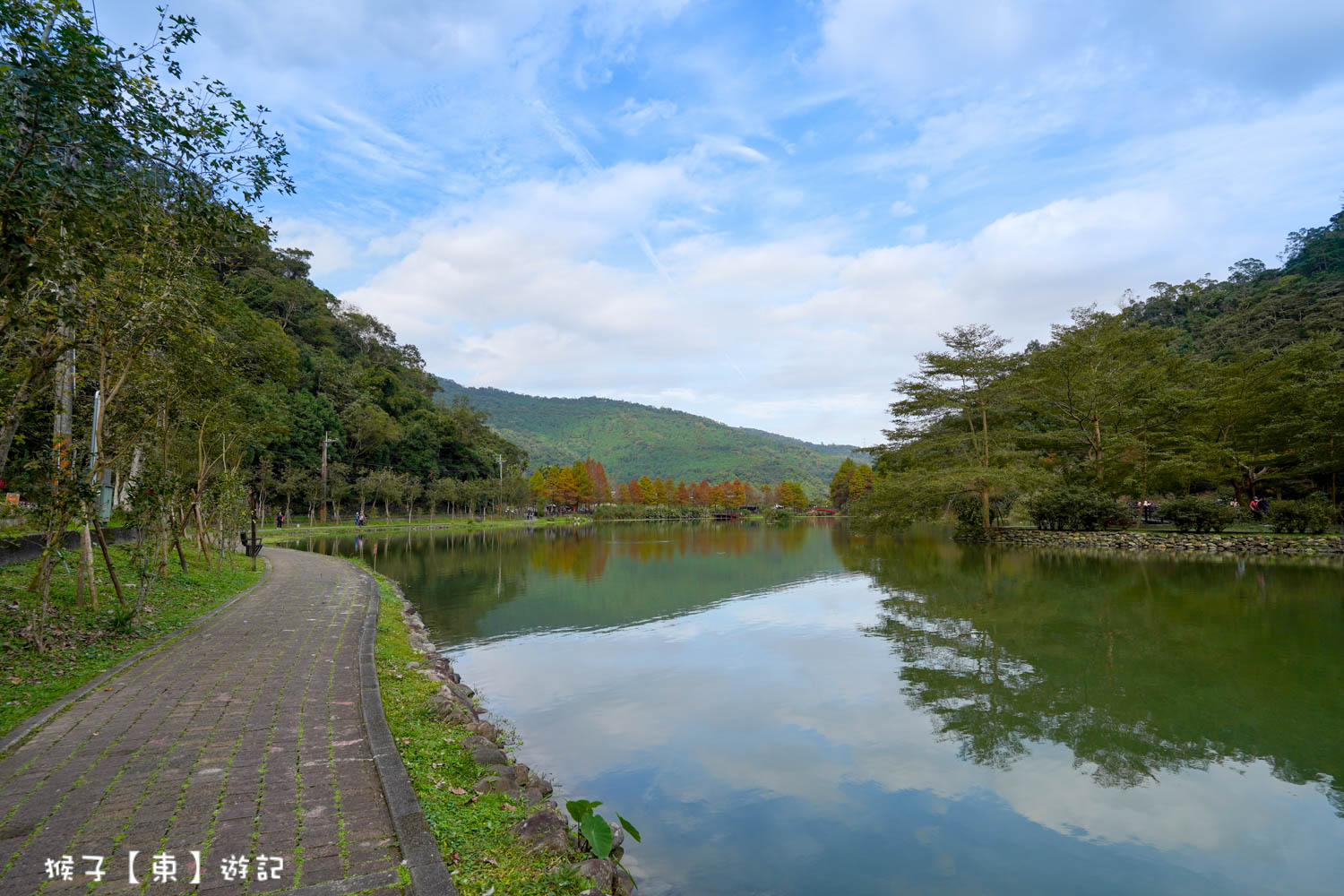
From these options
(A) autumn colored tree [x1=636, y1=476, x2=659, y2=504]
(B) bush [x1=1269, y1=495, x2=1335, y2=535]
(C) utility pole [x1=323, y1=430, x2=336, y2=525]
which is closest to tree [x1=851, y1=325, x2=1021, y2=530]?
(B) bush [x1=1269, y1=495, x2=1335, y2=535]

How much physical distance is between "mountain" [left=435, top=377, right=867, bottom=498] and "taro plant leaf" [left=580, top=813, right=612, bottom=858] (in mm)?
113993

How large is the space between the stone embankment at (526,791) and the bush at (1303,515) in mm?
26012

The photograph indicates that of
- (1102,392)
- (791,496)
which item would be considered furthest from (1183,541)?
(791,496)

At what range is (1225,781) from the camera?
16.3 feet

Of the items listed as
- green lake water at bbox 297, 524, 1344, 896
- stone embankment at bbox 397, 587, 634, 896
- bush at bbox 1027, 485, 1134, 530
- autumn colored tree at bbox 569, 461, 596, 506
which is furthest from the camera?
autumn colored tree at bbox 569, 461, 596, 506

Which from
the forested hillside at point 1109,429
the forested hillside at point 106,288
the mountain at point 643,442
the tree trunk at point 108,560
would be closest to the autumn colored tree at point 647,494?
the forested hillside at point 1109,429

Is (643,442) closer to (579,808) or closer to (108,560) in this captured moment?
(108,560)

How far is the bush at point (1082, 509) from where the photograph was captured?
78.7 feet

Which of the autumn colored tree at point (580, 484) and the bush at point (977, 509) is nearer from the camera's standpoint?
the bush at point (977, 509)

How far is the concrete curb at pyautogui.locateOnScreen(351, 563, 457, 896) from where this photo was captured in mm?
2658

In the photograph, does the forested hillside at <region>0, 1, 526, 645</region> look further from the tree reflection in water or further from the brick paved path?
the tree reflection in water

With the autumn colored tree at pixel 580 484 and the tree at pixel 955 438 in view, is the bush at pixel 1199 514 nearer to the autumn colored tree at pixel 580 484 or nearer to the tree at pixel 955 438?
the tree at pixel 955 438

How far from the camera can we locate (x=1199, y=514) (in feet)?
71.0

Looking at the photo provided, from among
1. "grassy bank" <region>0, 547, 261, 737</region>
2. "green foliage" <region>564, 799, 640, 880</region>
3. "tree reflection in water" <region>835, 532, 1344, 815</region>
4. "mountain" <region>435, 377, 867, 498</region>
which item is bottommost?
"tree reflection in water" <region>835, 532, 1344, 815</region>
